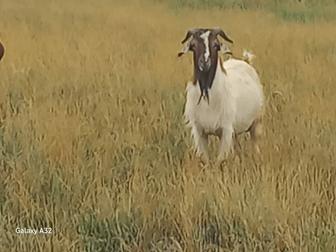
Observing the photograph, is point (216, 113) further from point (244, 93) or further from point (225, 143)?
point (244, 93)

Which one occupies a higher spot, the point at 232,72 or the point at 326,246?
the point at 232,72

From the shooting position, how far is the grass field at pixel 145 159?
416cm

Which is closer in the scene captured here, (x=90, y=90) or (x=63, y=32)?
(x=90, y=90)

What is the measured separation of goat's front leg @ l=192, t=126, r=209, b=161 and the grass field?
136mm

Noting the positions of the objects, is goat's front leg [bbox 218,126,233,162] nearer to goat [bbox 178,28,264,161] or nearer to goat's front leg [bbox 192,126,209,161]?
goat [bbox 178,28,264,161]

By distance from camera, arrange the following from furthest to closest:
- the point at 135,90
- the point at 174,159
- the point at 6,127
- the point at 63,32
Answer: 1. the point at 63,32
2. the point at 135,90
3. the point at 6,127
4. the point at 174,159

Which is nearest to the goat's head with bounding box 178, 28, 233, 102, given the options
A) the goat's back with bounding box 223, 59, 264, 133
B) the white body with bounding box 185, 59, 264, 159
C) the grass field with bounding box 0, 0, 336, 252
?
the white body with bounding box 185, 59, 264, 159

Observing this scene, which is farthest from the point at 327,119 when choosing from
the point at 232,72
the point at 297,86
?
the point at 297,86

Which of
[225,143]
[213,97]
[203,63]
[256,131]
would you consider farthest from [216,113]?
[256,131]

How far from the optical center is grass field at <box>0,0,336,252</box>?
416cm

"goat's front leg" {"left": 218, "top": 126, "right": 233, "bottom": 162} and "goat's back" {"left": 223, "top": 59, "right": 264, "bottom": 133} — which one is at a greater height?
"goat's back" {"left": 223, "top": 59, "right": 264, "bottom": 133}

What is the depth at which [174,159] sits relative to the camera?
536cm

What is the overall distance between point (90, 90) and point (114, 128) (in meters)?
1.35

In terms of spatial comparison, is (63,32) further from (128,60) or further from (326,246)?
(326,246)
